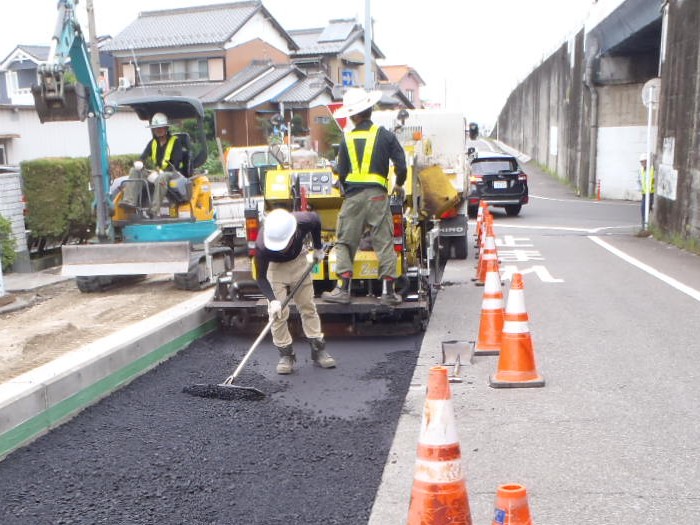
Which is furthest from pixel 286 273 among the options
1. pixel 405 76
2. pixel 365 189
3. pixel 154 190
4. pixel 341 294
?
pixel 405 76

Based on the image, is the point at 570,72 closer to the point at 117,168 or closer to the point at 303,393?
the point at 117,168

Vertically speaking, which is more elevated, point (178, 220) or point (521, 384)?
point (178, 220)

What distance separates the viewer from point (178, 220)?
10.7m

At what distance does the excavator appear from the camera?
997cm

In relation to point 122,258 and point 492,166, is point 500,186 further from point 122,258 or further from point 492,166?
point 122,258

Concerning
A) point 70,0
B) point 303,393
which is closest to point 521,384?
point 303,393

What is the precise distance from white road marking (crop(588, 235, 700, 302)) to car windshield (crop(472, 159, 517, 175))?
19.7 feet

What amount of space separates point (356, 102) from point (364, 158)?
1.80 ft

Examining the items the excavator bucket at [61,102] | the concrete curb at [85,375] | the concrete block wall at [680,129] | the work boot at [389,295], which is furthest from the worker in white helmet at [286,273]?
the concrete block wall at [680,129]

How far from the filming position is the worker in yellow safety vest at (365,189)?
25.3ft

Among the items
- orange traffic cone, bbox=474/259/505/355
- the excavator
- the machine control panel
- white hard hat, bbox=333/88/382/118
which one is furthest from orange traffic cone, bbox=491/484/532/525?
the excavator

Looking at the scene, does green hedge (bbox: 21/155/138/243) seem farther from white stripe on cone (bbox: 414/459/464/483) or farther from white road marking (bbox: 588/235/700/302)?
white stripe on cone (bbox: 414/459/464/483)

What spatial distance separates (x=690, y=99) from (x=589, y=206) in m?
11.3

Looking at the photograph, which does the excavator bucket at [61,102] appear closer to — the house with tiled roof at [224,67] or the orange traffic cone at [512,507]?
the orange traffic cone at [512,507]
